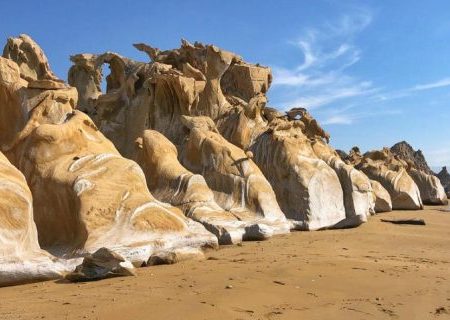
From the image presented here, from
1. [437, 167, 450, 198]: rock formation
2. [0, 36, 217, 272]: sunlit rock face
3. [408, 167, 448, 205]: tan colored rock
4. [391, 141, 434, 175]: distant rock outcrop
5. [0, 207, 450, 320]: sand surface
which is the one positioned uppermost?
[391, 141, 434, 175]: distant rock outcrop

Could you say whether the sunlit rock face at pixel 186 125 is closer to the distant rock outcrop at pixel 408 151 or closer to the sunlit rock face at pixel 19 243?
the sunlit rock face at pixel 19 243

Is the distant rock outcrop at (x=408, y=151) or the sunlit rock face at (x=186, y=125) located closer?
the sunlit rock face at (x=186, y=125)

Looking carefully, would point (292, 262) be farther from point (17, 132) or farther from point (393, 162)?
point (393, 162)

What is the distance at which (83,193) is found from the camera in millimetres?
6602

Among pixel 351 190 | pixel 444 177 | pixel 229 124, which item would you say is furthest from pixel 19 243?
pixel 444 177

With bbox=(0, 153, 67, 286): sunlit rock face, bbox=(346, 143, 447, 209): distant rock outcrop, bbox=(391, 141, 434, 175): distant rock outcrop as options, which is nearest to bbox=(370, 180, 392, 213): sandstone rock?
bbox=(346, 143, 447, 209): distant rock outcrop

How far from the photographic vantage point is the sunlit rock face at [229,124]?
11.8m

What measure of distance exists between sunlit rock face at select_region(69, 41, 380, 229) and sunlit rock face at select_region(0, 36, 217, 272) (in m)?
4.02

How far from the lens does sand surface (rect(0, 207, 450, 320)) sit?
414 centimetres

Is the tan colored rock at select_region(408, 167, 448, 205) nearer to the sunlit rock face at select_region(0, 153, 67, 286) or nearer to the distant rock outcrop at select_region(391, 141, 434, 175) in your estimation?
the distant rock outcrop at select_region(391, 141, 434, 175)

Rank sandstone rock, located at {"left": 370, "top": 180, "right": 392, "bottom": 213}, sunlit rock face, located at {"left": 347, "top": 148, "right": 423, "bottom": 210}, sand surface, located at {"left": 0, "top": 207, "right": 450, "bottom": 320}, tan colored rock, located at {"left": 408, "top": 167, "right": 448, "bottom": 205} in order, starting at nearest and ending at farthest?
sand surface, located at {"left": 0, "top": 207, "right": 450, "bottom": 320}
sandstone rock, located at {"left": 370, "top": 180, "right": 392, "bottom": 213}
sunlit rock face, located at {"left": 347, "top": 148, "right": 423, "bottom": 210}
tan colored rock, located at {"left": 408, "top": 167, "right": 448, "bottom": 205}

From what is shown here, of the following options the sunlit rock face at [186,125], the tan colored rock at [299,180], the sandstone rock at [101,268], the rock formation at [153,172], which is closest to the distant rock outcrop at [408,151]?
the rock formation at [153,172]

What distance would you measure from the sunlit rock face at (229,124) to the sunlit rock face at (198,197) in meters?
1.40

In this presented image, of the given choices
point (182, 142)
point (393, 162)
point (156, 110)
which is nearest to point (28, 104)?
point (182, 142)
